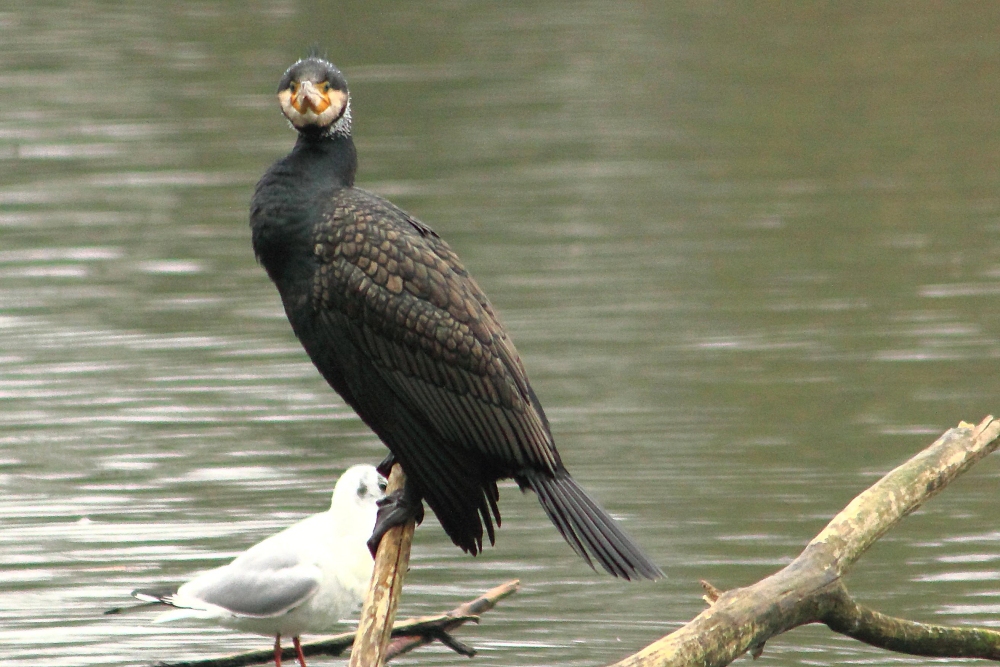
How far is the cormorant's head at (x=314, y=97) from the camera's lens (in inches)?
178

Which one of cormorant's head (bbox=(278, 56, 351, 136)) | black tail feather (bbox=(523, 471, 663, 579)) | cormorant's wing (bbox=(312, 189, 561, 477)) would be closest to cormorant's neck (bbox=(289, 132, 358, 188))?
cormorant's head (bbox=(278, 56, 351, 136))

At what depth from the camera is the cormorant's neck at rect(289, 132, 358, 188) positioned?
4605 mm

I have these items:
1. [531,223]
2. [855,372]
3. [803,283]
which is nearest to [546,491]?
[855,372]

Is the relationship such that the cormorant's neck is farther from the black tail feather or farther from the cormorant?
the black tail feather

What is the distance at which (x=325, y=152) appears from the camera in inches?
182

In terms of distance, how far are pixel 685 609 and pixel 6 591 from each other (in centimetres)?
237

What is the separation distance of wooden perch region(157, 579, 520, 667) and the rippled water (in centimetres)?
76

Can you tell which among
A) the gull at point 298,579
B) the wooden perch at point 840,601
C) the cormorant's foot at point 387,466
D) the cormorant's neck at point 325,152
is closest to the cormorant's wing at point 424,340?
the cormorant's neck at point 325,152

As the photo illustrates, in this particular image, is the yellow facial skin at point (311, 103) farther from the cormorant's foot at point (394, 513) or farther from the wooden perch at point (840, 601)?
the wooden perch at point (840, 601)

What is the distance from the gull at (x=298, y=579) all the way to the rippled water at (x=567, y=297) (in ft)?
2.18

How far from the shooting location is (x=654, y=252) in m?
10.5

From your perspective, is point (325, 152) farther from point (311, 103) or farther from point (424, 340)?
point (424, 340)

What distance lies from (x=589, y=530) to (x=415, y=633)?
0.70 metres

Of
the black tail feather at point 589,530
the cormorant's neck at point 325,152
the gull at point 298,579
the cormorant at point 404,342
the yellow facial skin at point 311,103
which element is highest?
the yellow facial skin at point 311,103
